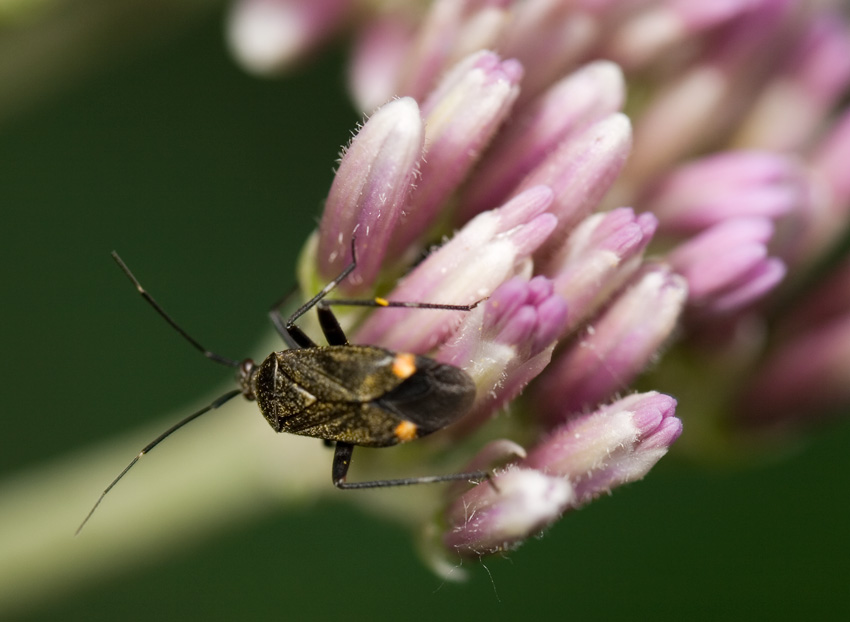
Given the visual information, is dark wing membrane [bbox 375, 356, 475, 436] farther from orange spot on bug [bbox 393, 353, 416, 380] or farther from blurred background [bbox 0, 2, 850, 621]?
blurred background [bbox 0, 2, 850, 621]

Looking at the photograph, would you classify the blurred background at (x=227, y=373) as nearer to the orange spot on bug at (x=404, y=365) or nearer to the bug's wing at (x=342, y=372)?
the bug's wing at (x=342, y=372)

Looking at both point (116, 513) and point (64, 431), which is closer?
point (116, 513)

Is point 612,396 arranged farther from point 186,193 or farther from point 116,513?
point 186,193

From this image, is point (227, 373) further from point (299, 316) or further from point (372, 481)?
point (372, 481)

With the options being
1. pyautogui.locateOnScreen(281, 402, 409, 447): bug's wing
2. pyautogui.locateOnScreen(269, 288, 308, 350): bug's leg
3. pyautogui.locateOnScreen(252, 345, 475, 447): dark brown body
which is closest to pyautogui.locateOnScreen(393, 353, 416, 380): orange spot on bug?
pyautogui.locateOnScreen(252, 345, 475, 447): dark brown body

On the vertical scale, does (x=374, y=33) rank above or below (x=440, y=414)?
above

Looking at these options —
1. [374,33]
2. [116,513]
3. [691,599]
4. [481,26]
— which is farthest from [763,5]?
[116,513]
